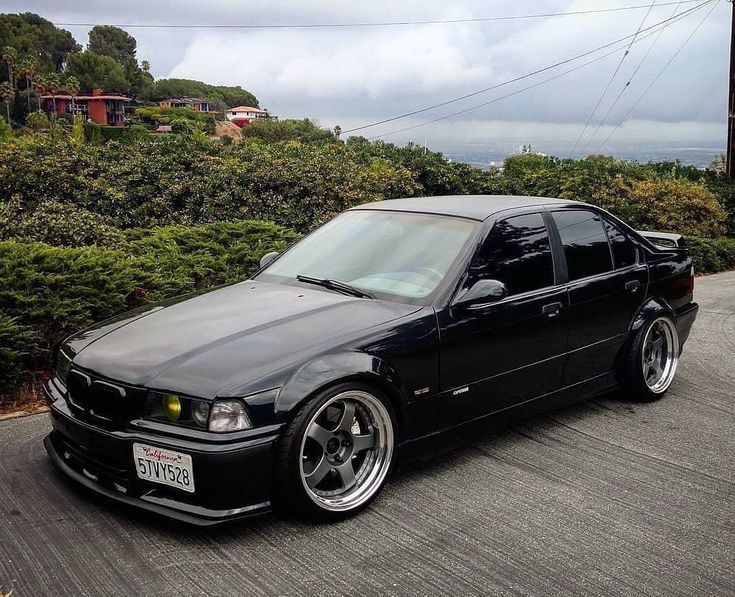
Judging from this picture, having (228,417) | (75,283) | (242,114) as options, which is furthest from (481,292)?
(242,114)

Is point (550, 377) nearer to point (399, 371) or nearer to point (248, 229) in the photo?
point (399, 371)

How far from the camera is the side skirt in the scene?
3912mm

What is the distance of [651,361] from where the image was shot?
5.60 metres

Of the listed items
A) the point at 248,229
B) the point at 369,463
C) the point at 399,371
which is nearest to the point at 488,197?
the point at 399,371

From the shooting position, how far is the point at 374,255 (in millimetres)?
4543

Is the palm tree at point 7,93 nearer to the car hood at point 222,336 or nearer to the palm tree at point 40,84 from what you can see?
the palm tree at point 40,84

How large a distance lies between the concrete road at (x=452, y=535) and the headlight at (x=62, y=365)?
0.53 metres

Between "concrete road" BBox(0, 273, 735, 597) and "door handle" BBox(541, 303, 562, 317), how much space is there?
2.63 ft

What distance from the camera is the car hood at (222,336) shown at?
11.0 feet

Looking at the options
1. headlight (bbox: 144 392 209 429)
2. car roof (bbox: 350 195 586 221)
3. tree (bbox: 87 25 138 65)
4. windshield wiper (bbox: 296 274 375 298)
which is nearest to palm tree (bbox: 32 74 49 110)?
tree (bbox: 87 25 138 65)

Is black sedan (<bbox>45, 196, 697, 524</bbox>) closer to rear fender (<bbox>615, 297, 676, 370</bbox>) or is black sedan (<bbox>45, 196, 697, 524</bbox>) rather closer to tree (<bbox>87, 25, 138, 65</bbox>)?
rear fender (<bbox>615, 297, 676, 370</bbox>)

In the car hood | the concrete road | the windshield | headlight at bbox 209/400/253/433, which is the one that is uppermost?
the windshield

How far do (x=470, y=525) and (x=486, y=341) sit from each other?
3.48 ft

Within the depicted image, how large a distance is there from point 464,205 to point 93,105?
149037mm
